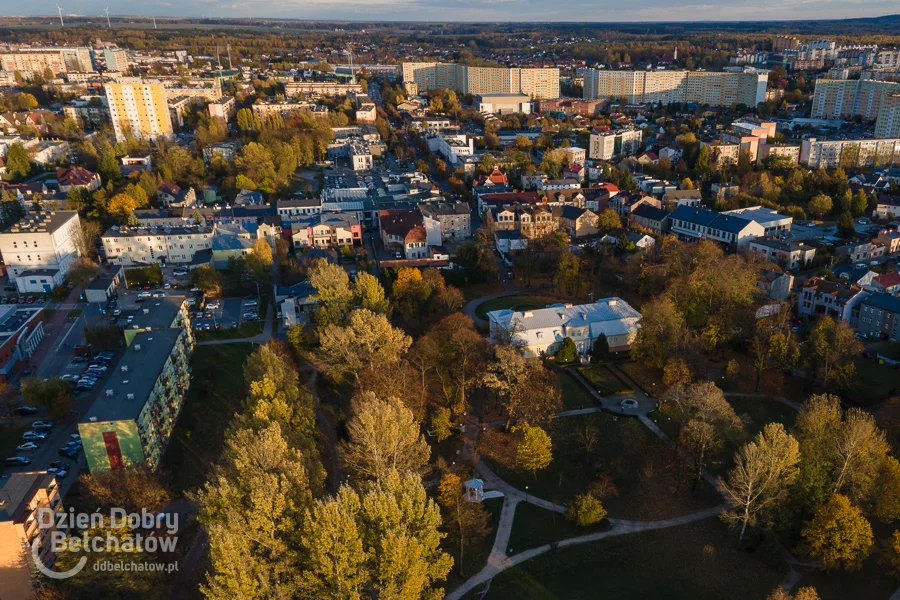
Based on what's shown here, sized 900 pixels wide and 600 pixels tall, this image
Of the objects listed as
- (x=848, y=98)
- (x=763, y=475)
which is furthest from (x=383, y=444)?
(x=848, y=98)

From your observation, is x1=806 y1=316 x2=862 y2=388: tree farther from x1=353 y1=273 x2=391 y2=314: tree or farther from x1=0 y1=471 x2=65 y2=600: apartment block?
x1=0 y1=471 x2=65 y2=600: apartment block

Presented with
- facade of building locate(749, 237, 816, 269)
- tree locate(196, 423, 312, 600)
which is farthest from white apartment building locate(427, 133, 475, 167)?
tree locate(196, 423, 312, 600)

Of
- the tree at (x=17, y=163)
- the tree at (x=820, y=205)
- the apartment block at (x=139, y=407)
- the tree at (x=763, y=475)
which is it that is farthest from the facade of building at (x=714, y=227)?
Result: the tree at (x=17, y=163)

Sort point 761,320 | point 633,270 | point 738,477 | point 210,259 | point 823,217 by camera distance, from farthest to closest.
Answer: point 823,217 < point 210,259 < point 633,270 < point 761,320 < point 738,477

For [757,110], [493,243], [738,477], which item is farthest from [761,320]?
[757,110]

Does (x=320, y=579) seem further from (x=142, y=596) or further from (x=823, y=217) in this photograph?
(x=823, y=217)

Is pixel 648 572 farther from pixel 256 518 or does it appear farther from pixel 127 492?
pixel 127 492
